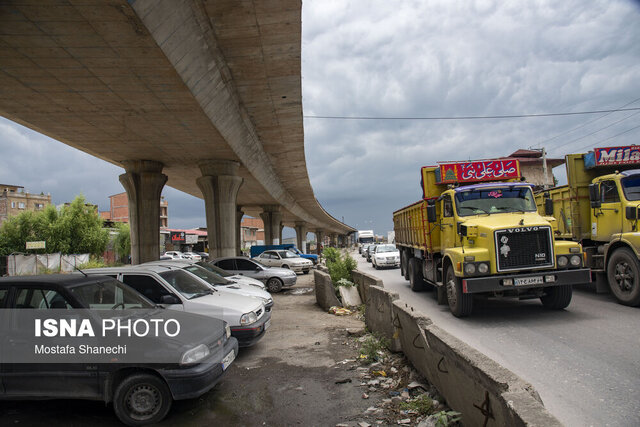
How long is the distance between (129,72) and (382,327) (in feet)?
24.2

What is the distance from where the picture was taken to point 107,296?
200 inches

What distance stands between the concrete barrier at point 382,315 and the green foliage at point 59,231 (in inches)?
1644

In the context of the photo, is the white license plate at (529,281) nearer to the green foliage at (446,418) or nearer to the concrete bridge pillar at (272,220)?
the green foliage at (446,418)

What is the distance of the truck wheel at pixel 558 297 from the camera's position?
820 centimetres

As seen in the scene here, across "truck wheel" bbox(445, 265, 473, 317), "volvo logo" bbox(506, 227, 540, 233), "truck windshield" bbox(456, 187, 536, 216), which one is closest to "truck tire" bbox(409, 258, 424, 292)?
"truck windshield" bbox(456, 187, 536, 216)

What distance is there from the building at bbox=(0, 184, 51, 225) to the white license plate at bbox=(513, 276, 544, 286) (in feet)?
266

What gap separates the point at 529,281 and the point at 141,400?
684cm

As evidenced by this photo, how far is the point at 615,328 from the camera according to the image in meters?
6.73

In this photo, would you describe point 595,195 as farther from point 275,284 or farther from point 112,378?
point 275,284

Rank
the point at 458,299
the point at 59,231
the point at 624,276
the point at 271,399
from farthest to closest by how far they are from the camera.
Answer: the point at 59,231 < the point at 624,276 < the point at 458,299 < the point at 271,399

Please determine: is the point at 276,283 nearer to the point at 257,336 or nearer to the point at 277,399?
the point at 257,336

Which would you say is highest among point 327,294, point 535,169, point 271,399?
point 535,169

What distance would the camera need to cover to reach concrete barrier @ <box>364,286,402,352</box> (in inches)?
242

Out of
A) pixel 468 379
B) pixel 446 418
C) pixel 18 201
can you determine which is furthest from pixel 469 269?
pixel 18 201
